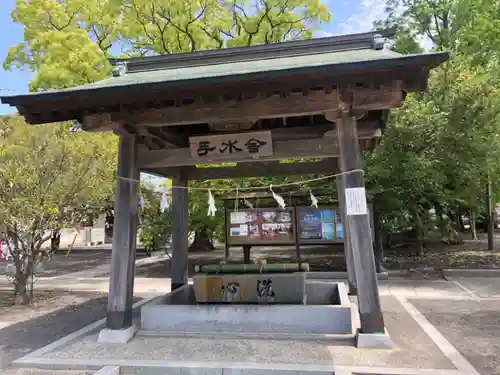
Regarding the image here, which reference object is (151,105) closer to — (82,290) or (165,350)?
(165,350)

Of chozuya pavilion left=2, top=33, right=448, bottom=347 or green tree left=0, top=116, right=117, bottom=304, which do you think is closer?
chozuya pavilion left=2, top=33, right=448, bottom=347

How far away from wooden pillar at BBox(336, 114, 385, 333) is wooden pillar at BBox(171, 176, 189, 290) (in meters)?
4.24

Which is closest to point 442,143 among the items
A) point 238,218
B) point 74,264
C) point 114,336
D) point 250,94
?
point 238,218

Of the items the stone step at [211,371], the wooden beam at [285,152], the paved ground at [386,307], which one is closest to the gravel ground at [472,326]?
the paved ground at [386,307]

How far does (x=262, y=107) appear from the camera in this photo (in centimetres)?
584

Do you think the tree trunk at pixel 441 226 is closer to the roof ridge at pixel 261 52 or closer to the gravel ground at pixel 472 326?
the gravel ground at pixel 472 326

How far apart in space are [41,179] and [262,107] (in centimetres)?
536

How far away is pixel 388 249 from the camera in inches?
714

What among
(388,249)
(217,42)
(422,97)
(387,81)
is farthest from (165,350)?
(388,249)

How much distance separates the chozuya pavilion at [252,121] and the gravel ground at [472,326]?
1.18m

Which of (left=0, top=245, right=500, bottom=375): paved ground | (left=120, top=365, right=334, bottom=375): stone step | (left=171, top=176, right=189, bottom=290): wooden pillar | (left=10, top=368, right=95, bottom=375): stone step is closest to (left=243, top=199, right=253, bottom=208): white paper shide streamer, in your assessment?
(left=171, top=176, right=189, bottom=290): wooden pillar

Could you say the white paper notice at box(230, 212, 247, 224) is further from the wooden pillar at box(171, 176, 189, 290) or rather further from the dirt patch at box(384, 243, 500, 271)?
the dirt patch at box(384, 243, 500, 271)

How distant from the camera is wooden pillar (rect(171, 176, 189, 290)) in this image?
8875 millimetres

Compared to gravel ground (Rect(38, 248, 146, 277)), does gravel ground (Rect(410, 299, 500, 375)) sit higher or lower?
lower
